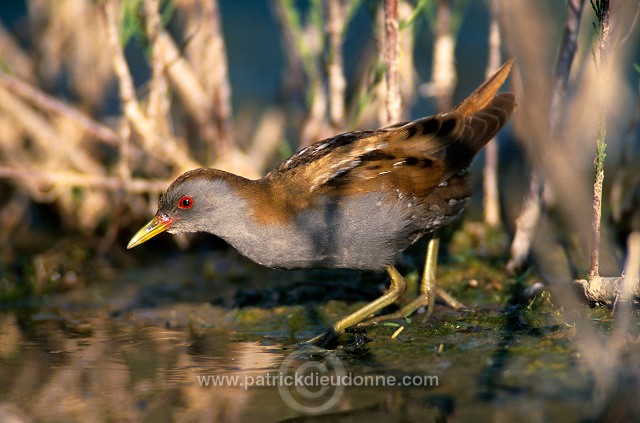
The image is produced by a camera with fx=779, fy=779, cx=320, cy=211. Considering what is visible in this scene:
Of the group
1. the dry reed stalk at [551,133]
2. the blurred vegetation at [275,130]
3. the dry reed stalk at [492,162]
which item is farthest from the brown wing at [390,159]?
the dry reed stalk at [492,162]

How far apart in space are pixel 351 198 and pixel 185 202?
0.95 m

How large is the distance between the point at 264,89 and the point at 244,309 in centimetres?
480

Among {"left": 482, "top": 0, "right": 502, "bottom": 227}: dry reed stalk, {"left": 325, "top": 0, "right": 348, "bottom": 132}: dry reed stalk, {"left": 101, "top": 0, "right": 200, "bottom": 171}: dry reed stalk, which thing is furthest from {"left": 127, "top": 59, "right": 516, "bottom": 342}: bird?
{"left": 101, "top": 0, "right": 200, "bottom": 171}: dry reed stalk

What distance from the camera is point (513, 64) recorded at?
15.2 feet

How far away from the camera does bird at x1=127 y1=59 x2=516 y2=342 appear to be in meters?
3.96

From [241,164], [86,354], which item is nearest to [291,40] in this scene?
[241,164]

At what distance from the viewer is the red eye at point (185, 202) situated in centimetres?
425

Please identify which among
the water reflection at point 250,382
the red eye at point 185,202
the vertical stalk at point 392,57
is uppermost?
the vertical stalk at point 392,57

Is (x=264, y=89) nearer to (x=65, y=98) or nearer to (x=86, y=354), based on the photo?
(x=65, y=98)

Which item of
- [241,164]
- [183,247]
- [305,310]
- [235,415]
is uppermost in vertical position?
[241,164]

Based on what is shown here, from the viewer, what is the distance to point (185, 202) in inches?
168

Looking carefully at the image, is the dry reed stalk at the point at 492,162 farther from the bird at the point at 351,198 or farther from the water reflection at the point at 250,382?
the water reflection at the point at 250,382

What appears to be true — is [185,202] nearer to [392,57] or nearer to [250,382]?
[250,382]

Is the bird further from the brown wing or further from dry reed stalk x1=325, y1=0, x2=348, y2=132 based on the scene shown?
dry reed stalk x1=325, y1=0, x2=348, y2=132
